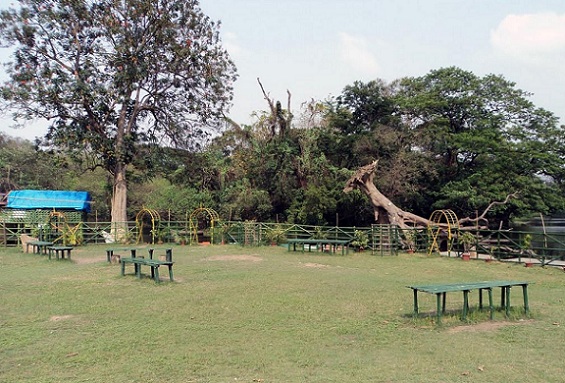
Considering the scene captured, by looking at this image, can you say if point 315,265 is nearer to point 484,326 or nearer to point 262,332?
point 484,326

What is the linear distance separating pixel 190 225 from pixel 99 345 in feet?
63.7

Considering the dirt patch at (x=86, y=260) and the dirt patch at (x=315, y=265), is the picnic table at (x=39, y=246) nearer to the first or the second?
the dirt patch at (x=86, y=260)

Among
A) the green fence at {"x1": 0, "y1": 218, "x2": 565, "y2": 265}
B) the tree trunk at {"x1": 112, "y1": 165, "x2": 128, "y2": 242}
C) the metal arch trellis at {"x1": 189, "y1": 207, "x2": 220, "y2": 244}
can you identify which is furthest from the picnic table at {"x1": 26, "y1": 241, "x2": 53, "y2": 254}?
the tree trunk at {"x1": 112, "y1": 165, "x2": 128, "y2": 242}

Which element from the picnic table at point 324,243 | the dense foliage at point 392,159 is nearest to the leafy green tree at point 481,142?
the dense foliage at point 392,159

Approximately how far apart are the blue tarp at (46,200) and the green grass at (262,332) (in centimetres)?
Answer: 1768

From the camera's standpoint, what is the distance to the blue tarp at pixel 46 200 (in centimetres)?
2905

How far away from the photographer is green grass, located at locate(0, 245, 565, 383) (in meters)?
5.37

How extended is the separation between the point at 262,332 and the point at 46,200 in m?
26.5

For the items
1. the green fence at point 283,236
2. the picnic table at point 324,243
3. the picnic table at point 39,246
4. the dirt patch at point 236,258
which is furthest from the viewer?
the picnic table at point 324,243

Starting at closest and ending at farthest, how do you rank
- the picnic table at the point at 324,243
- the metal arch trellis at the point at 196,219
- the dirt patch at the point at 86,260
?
the dirt patch at the point at 86,260 < the picnic table at the point at 324,243 < the metal arch trellis at the point at 196,219

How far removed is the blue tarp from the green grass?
1768 cm

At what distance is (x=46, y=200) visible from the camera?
29.6 metres

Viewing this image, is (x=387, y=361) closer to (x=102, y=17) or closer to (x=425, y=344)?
(x=425, y=344)

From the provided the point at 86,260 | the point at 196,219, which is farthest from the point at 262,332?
the point at 196,219
